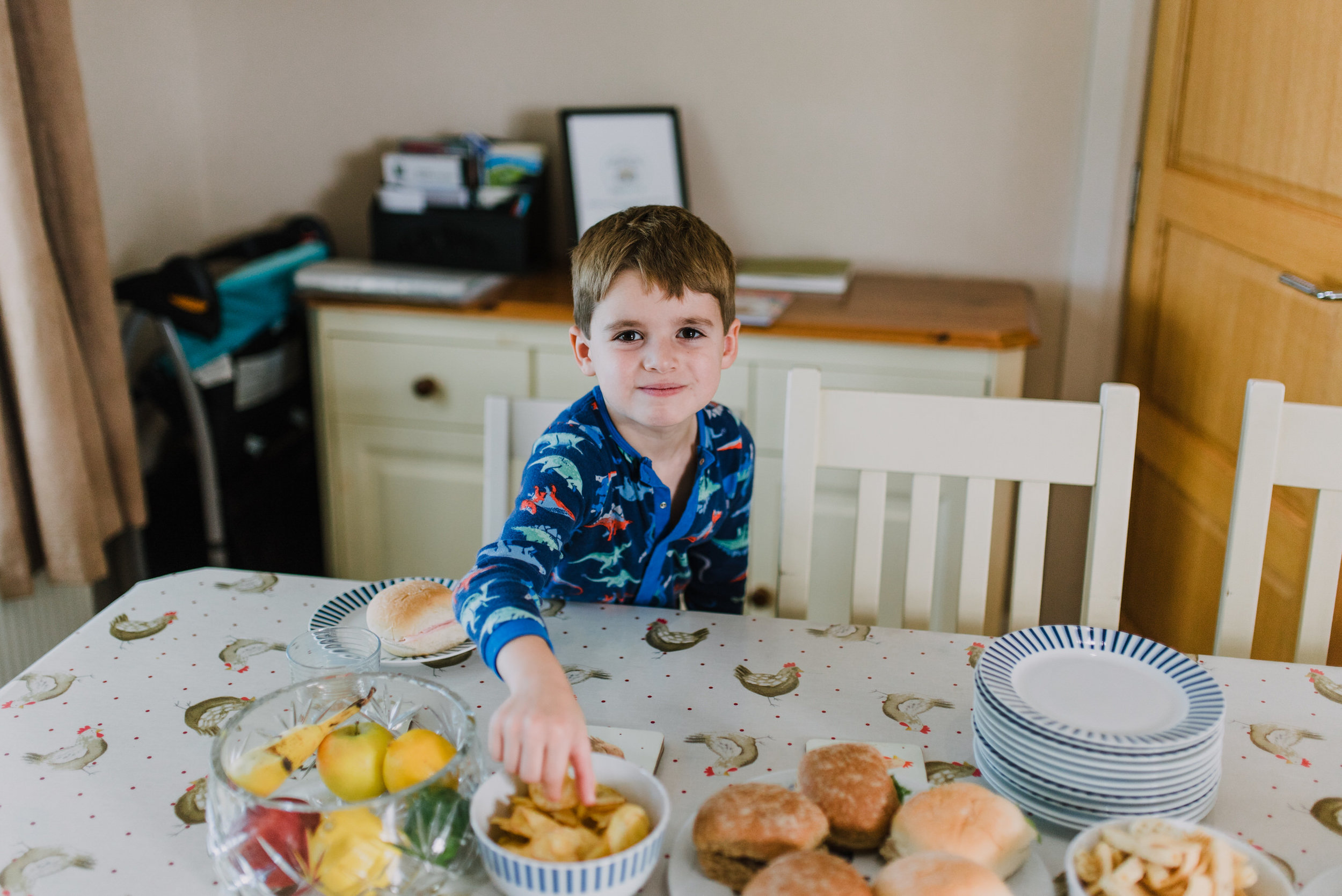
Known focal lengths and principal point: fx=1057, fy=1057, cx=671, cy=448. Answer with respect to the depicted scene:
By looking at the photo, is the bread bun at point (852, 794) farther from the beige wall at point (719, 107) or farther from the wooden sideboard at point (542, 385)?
the beige wall at point (719, 107)

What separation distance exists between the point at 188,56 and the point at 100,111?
36 centimetres

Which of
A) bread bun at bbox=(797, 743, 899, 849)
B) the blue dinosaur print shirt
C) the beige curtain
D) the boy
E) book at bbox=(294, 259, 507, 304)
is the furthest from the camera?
book at bbox=(294, 259, 507, 304)

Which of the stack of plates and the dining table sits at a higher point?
the stack of plates

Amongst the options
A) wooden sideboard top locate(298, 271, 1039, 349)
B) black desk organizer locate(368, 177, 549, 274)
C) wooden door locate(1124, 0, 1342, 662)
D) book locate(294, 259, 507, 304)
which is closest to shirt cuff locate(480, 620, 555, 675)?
wooden door locate(1124, 0, 1342, 662)

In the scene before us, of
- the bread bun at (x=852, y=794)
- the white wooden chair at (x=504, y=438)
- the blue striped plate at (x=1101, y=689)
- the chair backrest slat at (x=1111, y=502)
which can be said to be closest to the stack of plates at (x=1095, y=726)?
the blue striped plate at (x=1101, y=689)

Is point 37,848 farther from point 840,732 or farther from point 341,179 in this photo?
point 341,179

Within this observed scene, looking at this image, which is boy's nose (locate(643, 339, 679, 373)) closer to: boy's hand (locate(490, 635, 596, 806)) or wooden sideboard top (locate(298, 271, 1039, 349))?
boy's hand (locate(490, 635, 596, 806))

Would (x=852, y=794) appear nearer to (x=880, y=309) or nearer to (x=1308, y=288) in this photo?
(x=1308, y=288)

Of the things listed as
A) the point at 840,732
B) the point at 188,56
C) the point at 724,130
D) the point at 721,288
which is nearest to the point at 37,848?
the point at 840,732

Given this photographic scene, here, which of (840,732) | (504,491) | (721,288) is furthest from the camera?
(504,491)

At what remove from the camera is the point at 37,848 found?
744 millimetres

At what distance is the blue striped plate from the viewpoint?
0.79 metres

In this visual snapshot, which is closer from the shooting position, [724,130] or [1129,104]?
[1129,104]

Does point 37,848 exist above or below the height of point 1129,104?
below
